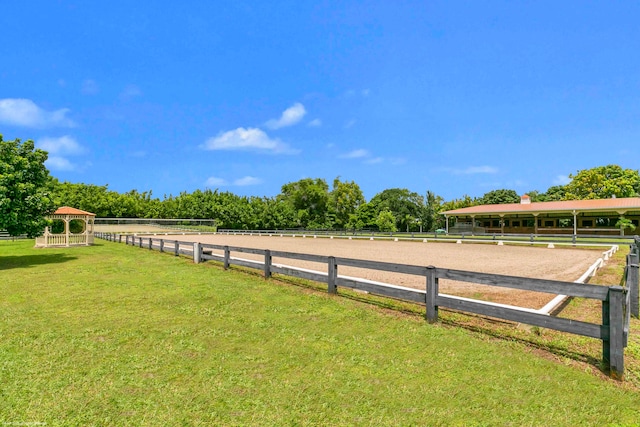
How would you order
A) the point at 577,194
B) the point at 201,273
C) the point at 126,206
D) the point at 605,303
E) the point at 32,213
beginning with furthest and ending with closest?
the point at 126,206 → the point at 577,194 → the point at 32,213 → the point at 201,273 → the point at 605,303

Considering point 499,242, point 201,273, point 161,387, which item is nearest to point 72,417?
point 161,387

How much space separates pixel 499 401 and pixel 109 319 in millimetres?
6263

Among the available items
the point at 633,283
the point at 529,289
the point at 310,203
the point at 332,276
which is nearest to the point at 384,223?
the point at 310,203

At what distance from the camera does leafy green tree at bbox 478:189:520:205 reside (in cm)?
6777

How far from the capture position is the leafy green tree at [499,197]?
222ft

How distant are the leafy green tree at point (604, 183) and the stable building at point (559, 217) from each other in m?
16.6

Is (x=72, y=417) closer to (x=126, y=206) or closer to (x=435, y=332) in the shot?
(x=435, y=332)

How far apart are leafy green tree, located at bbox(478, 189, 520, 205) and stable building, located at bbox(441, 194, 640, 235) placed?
22.5 metres

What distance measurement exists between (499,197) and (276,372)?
74.9 metres

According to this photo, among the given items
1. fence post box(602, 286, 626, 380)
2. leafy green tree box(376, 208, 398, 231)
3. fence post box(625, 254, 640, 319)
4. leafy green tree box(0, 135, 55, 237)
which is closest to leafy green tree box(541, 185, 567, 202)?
leafy green tree box(376, 208, 398, 231)

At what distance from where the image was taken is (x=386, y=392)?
3545 millimetres

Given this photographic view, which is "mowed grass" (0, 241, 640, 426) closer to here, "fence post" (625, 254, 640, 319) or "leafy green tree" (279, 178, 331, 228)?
"fence post" (625, 254, 640, 319)

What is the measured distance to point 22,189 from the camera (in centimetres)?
1505

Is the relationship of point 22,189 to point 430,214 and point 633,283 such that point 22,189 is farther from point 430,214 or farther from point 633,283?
point 430,214
